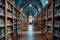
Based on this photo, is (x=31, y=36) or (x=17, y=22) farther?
(x=17, y=22)

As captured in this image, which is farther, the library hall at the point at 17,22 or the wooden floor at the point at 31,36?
the wooden floor at the point at 31,36

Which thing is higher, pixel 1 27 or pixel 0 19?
pixel 0 19

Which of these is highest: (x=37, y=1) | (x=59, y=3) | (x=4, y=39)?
(x=37, y=1)

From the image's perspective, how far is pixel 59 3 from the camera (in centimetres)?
482

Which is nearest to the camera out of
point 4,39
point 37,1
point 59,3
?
point 59,3

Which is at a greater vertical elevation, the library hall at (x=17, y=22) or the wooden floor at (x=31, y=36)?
the library hall at (x=17, y=22)

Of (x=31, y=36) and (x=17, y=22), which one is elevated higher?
(x=17, y=22)

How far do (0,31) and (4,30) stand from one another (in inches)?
17.9

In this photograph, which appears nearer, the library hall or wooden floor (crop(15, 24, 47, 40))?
the library hall

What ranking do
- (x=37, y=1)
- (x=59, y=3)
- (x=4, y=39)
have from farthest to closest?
1. (x=37, y=1)
2. (x=4, y=39)
3. (x=59, y=3)

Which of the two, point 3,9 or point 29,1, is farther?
point 29,1

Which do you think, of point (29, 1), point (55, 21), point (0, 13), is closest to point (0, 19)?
point (0, 13)

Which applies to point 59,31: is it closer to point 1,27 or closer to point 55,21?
point 55,21

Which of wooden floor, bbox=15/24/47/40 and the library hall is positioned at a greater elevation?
the library hall
